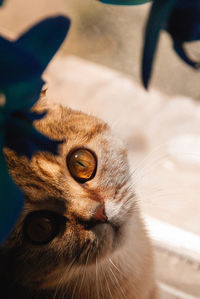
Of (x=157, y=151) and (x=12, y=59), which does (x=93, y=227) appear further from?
(x=157, y=151)

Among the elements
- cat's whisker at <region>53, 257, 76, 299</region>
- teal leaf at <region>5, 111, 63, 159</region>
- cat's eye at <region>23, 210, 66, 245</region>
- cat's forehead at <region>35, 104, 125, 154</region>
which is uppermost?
teal leaf at <region>5, 111, 63, 159</region>

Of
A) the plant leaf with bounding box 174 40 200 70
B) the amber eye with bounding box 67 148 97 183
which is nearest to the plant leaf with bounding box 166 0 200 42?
the plant leaf with bounding box 174 40 200 70

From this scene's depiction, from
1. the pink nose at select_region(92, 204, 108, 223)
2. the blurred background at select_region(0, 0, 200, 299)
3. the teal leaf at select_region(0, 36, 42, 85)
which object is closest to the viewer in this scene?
the teal leaf at select_region(0, 36, 42, 85)

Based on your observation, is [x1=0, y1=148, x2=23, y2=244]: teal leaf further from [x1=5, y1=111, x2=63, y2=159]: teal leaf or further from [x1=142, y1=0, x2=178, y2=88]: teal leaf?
[x1=142, y1=0, x2=178, y2=88]: teal leaf

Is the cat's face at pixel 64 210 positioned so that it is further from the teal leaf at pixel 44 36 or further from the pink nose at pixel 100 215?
the teal leaf at pixel 44 36

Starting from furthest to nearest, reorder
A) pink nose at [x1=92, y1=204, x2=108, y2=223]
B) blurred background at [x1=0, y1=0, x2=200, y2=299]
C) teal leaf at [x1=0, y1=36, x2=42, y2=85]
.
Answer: blurred background at [x1=0, y1=0, x2=200, y2=299] → pink nose at [x1=92, y1=204, x2=108, y2=223] → teal leaf at [x1=0, y1=36, x2=42, y2=85]

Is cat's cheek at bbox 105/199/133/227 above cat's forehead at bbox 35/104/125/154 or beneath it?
beneath

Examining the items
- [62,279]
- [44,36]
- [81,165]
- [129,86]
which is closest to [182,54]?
[44,36]
